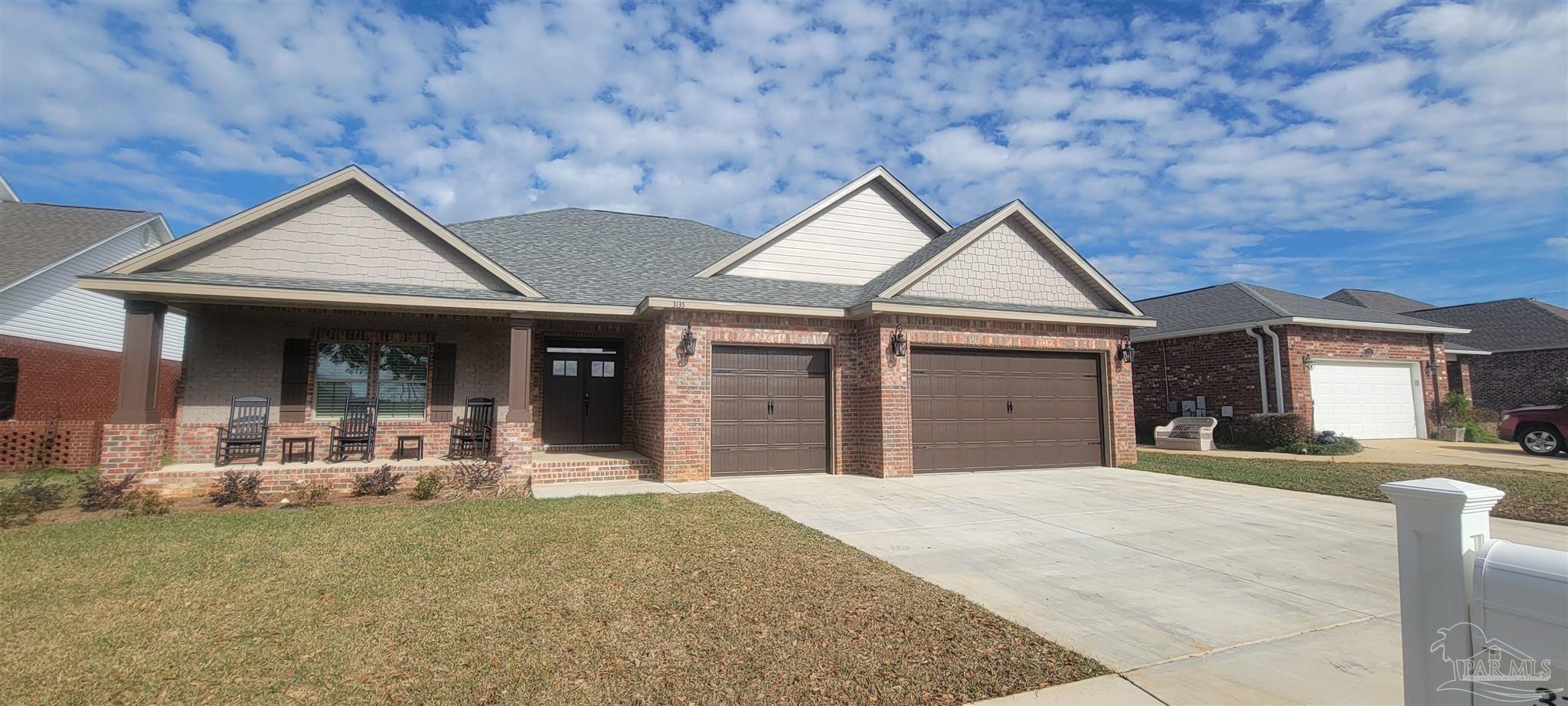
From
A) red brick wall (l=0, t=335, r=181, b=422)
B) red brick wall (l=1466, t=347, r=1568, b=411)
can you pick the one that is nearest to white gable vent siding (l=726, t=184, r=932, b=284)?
red brick wall (l=0, t=335, r=181, b=422)

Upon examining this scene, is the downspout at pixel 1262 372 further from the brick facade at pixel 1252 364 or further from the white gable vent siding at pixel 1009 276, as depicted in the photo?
the white gable vent siding at pixel 1009 276

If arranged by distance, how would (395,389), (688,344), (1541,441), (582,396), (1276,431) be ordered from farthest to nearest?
(1276,431) → (1541,441) → (582,396) → (395,389) → (688,344)

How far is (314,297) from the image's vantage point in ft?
32.3

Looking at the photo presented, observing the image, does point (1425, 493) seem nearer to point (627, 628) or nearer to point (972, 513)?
point (627, 628)

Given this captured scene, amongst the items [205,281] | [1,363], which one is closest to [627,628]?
[205,281]

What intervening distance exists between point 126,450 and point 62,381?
879cm

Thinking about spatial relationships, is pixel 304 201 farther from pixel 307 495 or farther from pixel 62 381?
pixel 62 381

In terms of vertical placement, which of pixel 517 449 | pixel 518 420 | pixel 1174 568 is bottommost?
pixel 1174 568

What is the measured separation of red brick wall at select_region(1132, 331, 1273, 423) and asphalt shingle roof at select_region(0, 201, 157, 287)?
27.8 metres

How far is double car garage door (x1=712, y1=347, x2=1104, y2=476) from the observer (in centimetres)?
A: 1142

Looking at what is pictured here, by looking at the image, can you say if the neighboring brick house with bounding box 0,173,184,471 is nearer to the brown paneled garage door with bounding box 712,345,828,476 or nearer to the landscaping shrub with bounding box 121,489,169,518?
the landscaping shrub with bounding box 121,489,169,518

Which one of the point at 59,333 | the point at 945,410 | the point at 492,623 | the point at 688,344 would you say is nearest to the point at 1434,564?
the point at 492,623

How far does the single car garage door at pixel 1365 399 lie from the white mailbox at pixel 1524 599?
18664 mm

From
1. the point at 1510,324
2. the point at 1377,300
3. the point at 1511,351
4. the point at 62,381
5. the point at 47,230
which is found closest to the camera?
the point at 62,381
